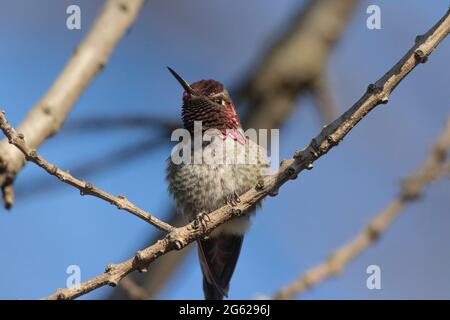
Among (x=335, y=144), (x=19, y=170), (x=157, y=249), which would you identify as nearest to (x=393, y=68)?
(x=335, y=144)

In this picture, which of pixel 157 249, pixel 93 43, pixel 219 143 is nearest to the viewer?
pixel 157 249

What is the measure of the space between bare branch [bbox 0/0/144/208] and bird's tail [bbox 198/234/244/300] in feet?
5.45

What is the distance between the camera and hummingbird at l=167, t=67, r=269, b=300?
4758 millimetres

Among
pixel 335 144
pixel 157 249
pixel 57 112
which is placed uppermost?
pixel 57 112

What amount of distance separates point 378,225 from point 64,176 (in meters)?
1.83

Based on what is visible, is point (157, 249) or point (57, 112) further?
point (57, 112)

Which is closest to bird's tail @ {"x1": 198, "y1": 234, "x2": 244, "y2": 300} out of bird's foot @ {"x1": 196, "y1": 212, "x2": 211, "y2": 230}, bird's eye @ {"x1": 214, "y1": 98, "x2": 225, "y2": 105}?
bird's eye @ {"x1": 214, "y1": 98, "x2": 225, "y2": 105}

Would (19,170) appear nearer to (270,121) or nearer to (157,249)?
(157,249)

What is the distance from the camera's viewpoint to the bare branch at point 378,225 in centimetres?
393

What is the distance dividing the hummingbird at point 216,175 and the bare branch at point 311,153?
1140 millimetres

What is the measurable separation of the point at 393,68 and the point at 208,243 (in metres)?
2.56

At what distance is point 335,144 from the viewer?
10.4ft

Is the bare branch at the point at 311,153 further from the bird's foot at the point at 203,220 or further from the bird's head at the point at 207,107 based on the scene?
the bird's head at the point at 207,107
